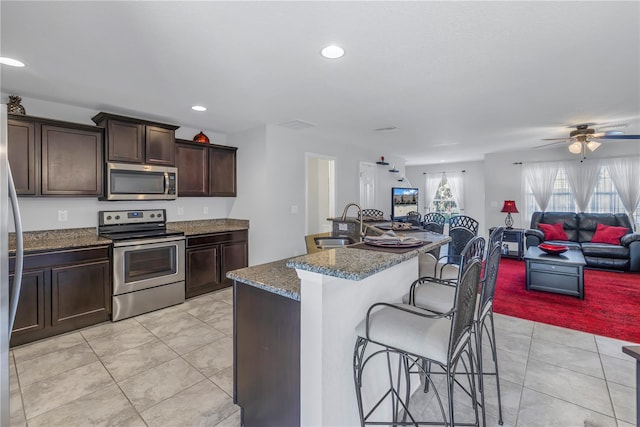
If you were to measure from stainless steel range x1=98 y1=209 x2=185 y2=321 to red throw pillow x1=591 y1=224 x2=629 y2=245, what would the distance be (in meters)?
7.22

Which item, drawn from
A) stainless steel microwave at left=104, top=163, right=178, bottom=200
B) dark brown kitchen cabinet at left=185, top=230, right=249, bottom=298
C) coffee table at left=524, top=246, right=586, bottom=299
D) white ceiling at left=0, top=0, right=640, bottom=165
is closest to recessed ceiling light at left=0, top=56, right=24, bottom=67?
white ceiling at left=0, top=0, right=640, bottom=165

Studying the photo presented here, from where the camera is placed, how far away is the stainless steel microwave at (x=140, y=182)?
3523 millimetres

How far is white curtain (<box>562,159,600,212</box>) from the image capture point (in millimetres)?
6180

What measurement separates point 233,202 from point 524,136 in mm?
5172

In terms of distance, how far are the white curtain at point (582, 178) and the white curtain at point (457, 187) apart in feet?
9.08

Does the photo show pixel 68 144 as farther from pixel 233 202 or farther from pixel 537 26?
pixel 537 26

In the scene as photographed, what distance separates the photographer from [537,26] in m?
1.90

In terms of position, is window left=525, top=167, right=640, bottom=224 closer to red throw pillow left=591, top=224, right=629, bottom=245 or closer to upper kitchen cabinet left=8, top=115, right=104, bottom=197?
red throw pillow left=591, top=224, right=629, bottom=245

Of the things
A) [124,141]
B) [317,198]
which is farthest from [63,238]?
[317,198]

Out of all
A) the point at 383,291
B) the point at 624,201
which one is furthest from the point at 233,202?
the point at 624,201

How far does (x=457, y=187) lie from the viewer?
29.7ft

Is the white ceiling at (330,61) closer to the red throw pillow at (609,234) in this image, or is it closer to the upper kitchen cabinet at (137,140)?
the upper kitchen cabinet at (137,140)

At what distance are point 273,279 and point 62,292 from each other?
2659 millimetres

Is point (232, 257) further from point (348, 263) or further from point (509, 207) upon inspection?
point (509, 207)
